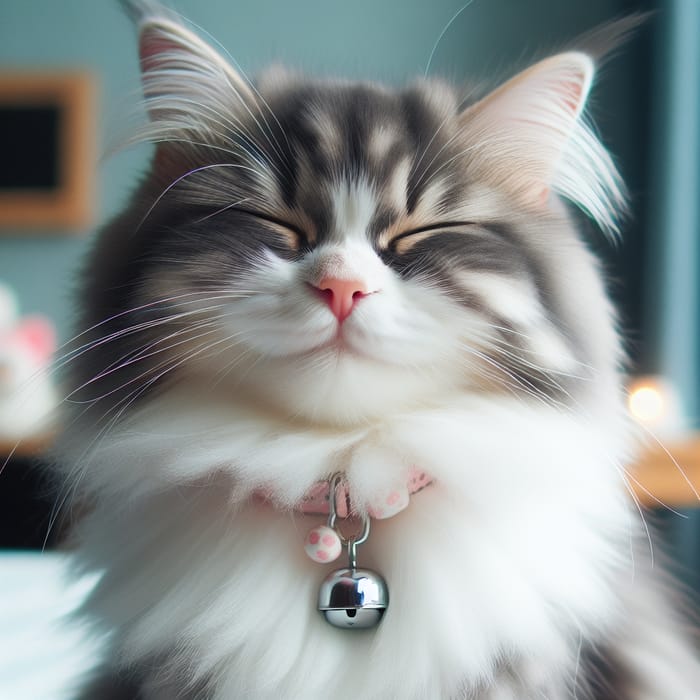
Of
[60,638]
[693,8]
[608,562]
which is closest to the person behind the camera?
[608,562]

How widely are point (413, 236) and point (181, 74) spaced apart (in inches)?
11.3

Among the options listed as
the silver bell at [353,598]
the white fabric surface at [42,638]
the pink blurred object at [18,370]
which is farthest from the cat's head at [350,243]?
the pink blurred object at [18,370]

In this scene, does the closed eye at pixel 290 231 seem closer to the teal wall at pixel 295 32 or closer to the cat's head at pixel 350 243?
the cat's head at pixel 350 243

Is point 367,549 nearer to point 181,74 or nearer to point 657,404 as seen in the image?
point 181,74

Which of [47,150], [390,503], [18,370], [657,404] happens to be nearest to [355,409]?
[390,503]

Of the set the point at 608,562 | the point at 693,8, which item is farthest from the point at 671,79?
the point at 608,562

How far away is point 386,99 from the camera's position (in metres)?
0.75

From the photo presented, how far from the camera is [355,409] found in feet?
2.03

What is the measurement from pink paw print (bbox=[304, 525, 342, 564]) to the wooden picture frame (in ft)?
7.43

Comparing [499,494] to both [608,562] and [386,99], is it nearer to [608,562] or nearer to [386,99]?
[608,562]

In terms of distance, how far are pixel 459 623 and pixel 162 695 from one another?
24 centimetres

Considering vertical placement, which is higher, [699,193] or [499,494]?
[699,193]

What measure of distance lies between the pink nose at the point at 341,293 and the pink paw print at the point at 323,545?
0.55 feet

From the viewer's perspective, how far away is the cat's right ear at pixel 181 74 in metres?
0.74
